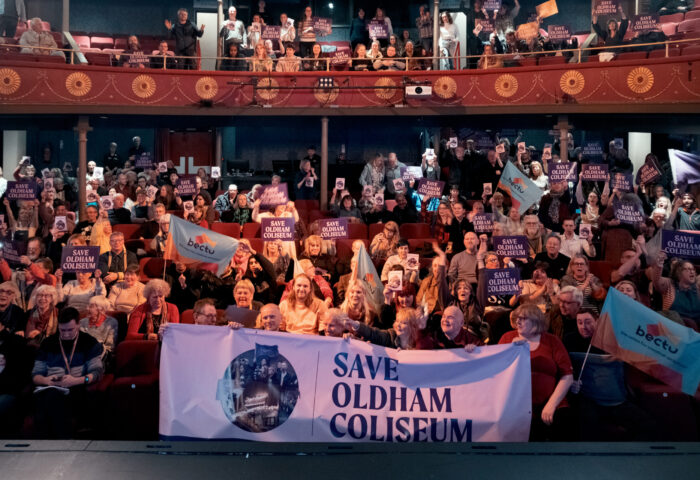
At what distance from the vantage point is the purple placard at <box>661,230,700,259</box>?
9.38m

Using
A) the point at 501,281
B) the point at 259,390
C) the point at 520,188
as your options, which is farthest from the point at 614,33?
the point at 259,390

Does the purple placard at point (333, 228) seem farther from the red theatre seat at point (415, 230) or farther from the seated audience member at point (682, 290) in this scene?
the seated audience member at point (682, 290)

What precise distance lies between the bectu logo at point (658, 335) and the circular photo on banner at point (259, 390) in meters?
2.71

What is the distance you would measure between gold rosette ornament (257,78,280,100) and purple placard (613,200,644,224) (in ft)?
27.8

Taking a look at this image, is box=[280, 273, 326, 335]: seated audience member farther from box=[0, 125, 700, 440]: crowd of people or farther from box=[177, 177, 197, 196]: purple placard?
box=[177, 177, 197, 196]: purple placard

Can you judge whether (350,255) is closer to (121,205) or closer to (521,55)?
(121,205)

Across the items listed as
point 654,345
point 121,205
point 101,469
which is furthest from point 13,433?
point 121,205

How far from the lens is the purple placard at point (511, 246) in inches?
400

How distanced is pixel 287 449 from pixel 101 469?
1.06m

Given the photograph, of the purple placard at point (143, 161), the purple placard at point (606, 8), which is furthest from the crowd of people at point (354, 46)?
the purple placard at point (143, 161)

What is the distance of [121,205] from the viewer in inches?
552

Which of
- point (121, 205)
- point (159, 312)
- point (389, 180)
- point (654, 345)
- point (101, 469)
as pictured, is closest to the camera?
point (101, 469)

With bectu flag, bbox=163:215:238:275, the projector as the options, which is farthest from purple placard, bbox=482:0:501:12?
bectu flag, bbox=163:215:238:275

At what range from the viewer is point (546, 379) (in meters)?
6.16
